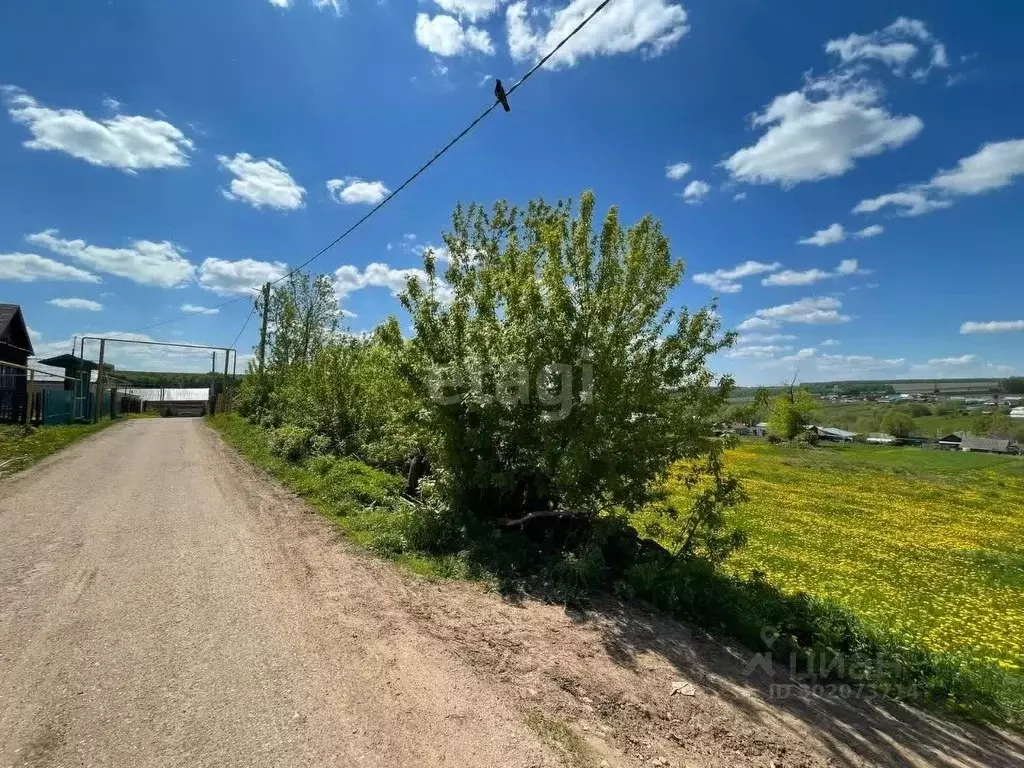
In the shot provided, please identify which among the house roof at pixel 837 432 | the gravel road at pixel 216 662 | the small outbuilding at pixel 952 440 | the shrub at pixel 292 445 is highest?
the shrub at pixel 292 445

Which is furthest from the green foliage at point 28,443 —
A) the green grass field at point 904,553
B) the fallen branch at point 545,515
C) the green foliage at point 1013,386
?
the green foliage at point 1013,386

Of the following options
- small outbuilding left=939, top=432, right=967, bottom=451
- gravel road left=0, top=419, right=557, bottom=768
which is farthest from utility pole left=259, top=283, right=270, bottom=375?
small outbuilding left=939, top=432, right=967, bottom=451

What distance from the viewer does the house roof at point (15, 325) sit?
24.6m

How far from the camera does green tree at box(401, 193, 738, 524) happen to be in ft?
20.9

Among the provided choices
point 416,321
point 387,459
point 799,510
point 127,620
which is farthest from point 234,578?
point 799,510

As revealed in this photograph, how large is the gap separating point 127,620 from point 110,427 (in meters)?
21.6

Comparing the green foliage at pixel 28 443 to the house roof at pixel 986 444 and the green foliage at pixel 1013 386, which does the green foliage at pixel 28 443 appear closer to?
the house roof at pixel 986 444

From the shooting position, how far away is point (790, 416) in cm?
6850

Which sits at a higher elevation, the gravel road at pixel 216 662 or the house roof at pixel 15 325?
the house roof at pixel 15 325

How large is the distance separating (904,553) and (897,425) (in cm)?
9559

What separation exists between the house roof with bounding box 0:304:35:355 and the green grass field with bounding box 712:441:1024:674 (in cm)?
3136

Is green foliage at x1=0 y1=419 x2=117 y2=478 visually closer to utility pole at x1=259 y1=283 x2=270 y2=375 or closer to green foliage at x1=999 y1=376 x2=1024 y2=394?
utility pole at x1=259 y1=283 x2=270 y2=375

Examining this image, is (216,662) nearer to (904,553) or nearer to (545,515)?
(545,515)

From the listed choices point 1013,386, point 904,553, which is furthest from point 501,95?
point 1013,386
